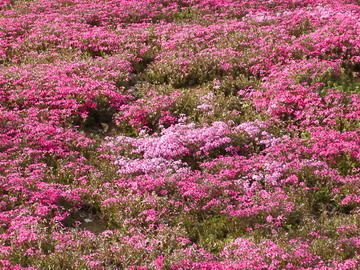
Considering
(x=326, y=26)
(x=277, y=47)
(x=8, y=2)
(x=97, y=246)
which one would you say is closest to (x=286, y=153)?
(x=97, y=246)

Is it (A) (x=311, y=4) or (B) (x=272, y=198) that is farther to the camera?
(A) (x=311, y=4)

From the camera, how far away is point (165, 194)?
11.0 m

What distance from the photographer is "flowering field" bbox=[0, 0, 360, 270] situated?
9227 mm

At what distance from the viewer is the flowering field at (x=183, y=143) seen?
9227 mm

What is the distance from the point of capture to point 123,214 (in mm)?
10391

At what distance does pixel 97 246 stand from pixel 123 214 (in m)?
1.14

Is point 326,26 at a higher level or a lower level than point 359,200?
higher

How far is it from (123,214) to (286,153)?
4.27 meters

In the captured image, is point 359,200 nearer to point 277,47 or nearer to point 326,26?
point 277,47

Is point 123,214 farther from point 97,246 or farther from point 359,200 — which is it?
point 359,200

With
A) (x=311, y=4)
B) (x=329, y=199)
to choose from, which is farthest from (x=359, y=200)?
(x=311, y=4)

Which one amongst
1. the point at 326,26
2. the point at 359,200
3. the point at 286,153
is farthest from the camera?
the point at 326,26

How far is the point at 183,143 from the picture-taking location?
12.9 m

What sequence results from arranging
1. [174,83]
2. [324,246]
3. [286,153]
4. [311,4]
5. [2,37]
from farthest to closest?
[311,4] → [2,37] → [174,83] → [286,153] → [324,246]
